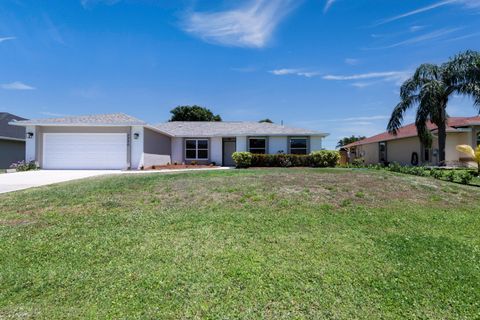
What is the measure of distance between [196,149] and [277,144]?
7021mm

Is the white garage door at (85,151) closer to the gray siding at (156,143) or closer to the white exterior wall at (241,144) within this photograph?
the gray siding at (156,143)

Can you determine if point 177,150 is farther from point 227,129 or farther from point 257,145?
point 257,145

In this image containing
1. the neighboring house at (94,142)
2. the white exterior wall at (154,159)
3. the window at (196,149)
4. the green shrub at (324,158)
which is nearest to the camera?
the neighboring house at (94,142)

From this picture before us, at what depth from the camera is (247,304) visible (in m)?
2.96

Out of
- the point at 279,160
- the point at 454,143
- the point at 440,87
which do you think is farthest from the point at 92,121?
the point at 454,143

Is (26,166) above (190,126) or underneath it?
underneath

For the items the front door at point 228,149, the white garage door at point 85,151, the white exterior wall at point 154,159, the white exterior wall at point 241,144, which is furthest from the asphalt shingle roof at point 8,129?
the white exterior wall at point 241,144

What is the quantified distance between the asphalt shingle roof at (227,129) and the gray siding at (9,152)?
11.8 metres

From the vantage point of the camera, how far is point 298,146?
21484 millimetres

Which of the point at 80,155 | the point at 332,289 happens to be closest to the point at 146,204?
the point at 332,289

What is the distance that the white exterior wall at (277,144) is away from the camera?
21547 mm

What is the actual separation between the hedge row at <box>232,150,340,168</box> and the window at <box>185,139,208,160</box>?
4.75m

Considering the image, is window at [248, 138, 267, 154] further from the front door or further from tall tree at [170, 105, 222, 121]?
tall tree at [170, 105, 222, 121]

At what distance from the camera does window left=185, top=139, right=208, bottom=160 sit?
23172mm
